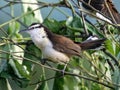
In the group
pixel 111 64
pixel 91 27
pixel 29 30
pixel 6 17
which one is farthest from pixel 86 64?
pixel 6 17

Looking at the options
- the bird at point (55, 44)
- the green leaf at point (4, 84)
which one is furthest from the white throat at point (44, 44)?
A: the green leaf at point (4, 84)

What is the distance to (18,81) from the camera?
4.32 ft

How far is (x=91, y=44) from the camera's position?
1.27 m

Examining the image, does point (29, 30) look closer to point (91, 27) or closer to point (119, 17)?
point (91, 27)

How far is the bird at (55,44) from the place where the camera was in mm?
1228

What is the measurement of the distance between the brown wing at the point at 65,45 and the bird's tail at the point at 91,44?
0.02 meters

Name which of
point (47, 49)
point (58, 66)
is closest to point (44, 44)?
point (47, 49)

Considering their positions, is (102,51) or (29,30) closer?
(29,30)

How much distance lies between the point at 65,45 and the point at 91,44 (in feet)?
0.26

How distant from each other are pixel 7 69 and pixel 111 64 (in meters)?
0.36

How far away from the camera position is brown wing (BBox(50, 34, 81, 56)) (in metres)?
1.24

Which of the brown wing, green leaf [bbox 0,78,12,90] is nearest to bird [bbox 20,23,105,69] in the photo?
the brown wing

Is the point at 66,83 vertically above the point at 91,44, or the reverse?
the point at 91,44

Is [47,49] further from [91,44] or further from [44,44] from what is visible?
[91,44]
